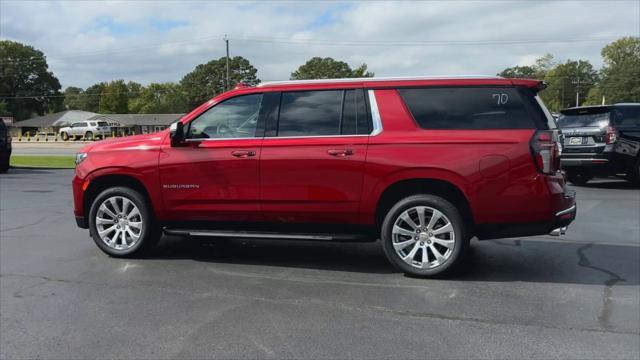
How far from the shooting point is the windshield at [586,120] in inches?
482

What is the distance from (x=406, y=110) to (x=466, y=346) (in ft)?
8.01

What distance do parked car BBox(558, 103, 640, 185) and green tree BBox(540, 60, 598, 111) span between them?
112 meters

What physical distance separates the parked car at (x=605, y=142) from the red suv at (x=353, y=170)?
769 centimetres

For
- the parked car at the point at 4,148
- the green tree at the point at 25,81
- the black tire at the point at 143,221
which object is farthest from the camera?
the green tree at the point at 25,81

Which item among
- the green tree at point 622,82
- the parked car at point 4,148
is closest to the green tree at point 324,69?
the green tree at point 622,82

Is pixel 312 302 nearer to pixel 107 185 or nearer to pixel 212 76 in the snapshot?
pixel 107 185

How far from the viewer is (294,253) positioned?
6.42m

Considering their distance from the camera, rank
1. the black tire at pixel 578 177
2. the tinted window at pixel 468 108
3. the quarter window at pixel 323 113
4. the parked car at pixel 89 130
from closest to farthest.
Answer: the tinted window at pixel 468 108, the quarter window at pixel 323 113, the black tire at pixel 578 177, the parked car at pixel 89 130

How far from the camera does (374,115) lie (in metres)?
5.38

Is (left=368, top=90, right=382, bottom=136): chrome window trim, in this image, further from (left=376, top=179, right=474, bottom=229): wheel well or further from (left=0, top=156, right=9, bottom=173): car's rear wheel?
(left=0, top=156, right=9, bottom=173): car's rear wheel

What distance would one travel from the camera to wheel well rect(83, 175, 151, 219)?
6.11m

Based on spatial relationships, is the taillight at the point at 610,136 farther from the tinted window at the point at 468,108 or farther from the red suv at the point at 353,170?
the tinted window at the point at 468,108

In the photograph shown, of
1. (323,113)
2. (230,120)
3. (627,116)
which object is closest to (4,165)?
(230,120)

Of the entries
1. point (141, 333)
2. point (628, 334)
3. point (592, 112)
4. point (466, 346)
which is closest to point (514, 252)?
point (628, 334)
